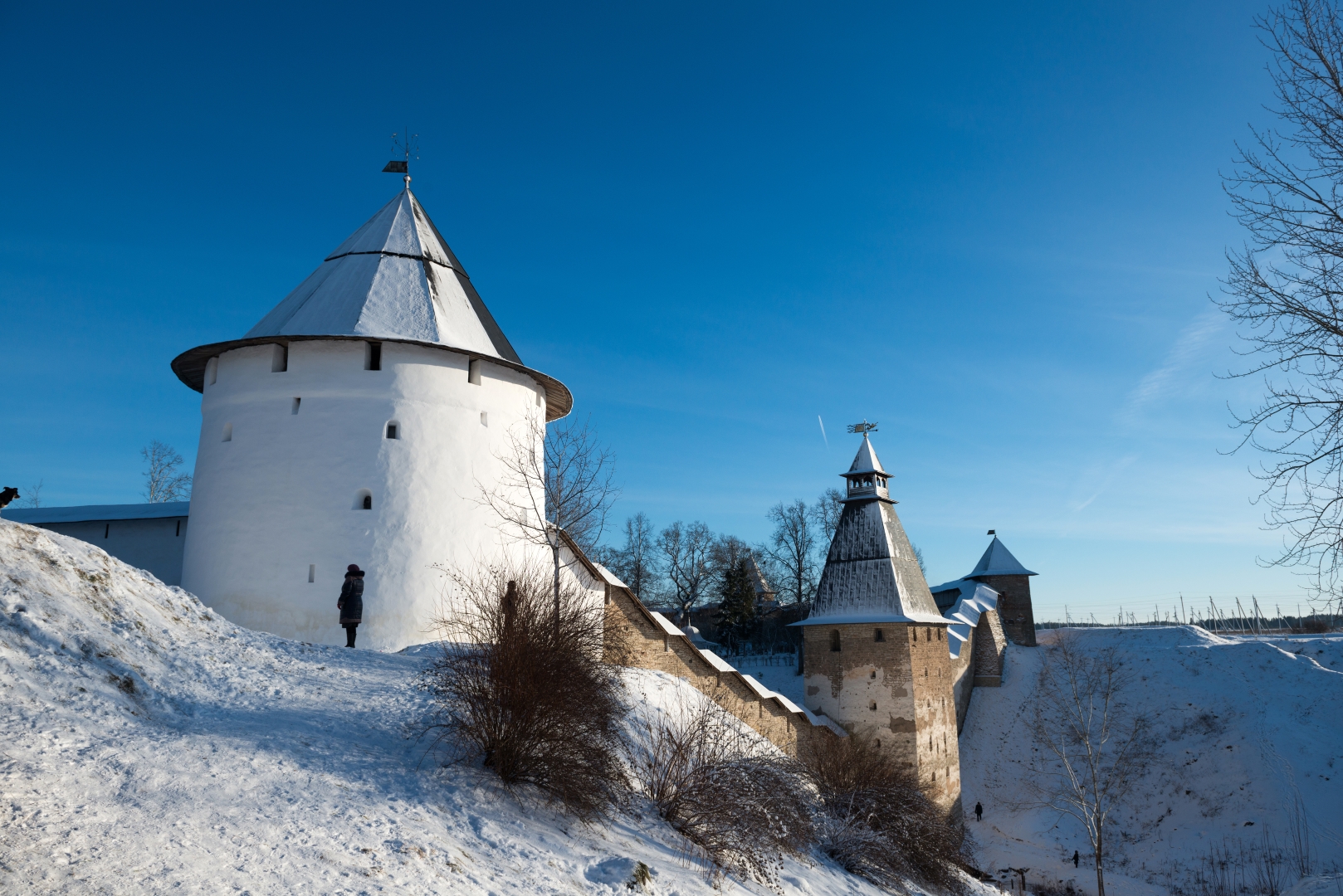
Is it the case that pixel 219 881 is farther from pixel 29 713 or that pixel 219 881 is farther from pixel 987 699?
pixel 987 699

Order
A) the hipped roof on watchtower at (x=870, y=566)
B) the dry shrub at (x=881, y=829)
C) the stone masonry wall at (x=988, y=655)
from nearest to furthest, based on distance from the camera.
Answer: the dry shrub at (x=881, y=829), the hipped roof on watchtower at (x=870, y=566), the stone masonry wall at (x=988, y=655)

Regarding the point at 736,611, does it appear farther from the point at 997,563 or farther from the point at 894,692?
the point at 894,692

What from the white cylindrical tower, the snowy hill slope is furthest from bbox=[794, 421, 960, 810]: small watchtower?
the white cylindrical tower

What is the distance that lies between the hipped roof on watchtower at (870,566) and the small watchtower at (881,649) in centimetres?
2

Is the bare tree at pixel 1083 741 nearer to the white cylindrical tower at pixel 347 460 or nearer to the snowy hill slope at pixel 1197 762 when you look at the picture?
the snowy hill slope at pixel 1197 762

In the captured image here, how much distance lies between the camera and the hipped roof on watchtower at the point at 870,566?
19.4m

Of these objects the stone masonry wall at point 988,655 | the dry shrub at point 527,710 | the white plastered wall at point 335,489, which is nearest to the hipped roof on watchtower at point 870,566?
the stone masonry wall at point 988,655

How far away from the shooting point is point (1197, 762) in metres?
19.7

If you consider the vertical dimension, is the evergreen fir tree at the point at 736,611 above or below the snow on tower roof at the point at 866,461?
below

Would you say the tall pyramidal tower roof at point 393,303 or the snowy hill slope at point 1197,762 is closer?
the tall pyramidal tower roof at point 393,303

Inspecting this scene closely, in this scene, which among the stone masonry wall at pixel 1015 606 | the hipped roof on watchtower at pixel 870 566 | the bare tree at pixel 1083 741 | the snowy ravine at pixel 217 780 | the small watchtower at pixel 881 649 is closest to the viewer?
the snowy ravine at pixel 217 780

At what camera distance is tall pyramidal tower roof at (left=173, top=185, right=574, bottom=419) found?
1366 centimetres

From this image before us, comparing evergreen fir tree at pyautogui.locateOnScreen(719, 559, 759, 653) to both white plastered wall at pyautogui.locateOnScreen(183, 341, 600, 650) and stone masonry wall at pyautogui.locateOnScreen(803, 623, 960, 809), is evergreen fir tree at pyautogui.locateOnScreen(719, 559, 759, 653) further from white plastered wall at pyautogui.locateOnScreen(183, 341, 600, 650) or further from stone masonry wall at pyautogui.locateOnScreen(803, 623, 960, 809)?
white plastered wall at pyautogui.locateOnScreen(183, 341, 600, 650)

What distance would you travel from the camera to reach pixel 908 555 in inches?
821
